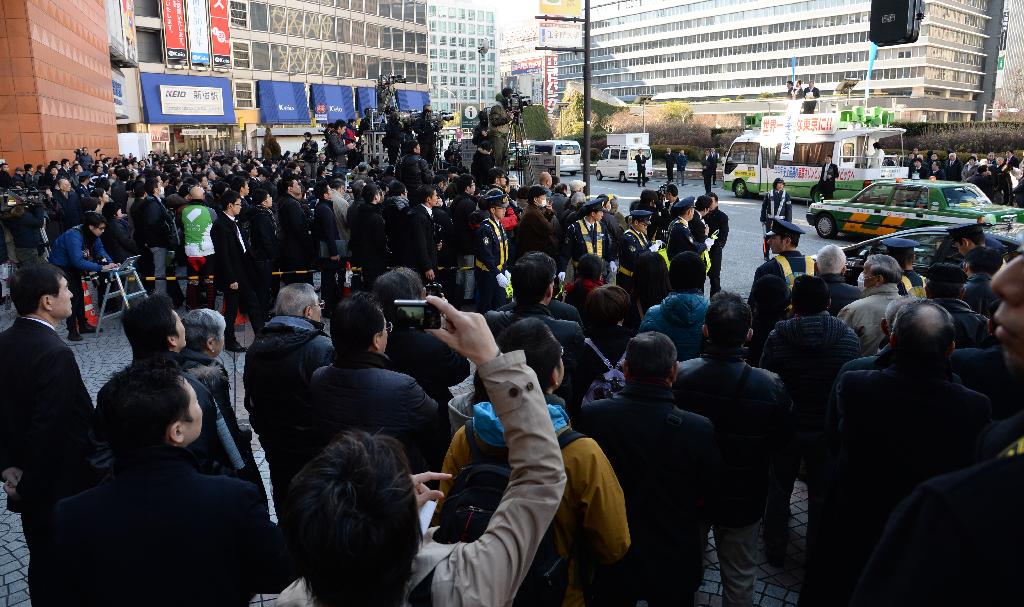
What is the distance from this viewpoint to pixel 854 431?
9.56 ft

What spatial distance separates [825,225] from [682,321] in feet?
47.3

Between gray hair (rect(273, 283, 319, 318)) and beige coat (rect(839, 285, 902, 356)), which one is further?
beige coat (rect(839, 285, 902, 356))

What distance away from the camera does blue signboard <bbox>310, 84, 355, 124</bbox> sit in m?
57.2

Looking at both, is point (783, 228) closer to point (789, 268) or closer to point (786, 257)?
point (786, 257)

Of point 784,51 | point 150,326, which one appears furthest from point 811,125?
point 784,51

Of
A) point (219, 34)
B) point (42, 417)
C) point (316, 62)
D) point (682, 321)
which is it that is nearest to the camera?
point (42, 417)

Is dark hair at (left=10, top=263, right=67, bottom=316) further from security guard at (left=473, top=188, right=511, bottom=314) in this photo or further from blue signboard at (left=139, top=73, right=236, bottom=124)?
blue signboard at (left=139, top=73, right=236, bottom=124)

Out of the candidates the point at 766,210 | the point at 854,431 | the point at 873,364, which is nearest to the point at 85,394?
the point at 854,431

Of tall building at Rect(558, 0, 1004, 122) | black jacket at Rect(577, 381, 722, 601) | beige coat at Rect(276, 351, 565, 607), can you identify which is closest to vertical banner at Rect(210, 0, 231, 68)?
black jacket at Rect(577, 381, 722, 601)

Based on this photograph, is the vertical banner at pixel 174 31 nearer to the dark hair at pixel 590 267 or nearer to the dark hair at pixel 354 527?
the dark hair at pixel 590 267

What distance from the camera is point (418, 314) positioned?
225 cm

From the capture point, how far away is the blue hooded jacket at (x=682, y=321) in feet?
15.2

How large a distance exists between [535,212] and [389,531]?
749cm

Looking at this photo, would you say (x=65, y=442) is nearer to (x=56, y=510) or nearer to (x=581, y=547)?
(x=56, y=510)
